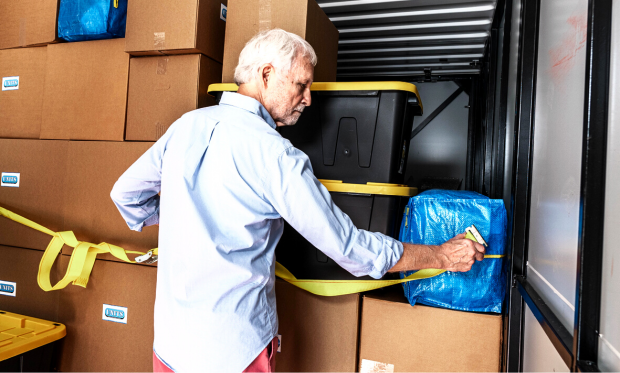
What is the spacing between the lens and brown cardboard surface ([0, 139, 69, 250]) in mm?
2094

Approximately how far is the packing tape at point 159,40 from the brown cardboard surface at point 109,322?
107 cm

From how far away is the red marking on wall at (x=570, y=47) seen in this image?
0.95m

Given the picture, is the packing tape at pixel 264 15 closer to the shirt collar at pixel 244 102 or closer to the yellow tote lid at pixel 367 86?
the yellow tote lid at pixel 367 86

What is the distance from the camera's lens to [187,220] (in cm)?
116

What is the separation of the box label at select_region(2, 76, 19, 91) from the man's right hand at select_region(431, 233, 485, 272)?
2.40 metres

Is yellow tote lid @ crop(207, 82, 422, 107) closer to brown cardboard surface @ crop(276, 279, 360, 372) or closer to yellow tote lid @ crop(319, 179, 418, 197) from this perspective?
yellow tote lid @ crop(319, 179, 418, 197)

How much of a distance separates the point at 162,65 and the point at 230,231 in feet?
3.95

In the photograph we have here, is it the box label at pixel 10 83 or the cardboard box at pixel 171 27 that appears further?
the box label at pixel 10 83

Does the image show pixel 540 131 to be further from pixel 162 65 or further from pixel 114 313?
pixel 114 313

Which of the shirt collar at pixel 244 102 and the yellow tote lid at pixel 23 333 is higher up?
the shirt collar at pixel 244 102

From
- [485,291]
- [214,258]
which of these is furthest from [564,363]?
[214,258]

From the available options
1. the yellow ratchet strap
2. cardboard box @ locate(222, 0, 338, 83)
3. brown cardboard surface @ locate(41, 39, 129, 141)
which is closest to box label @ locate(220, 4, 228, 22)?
cardboard box @ locate(222, 0, 338, 83)

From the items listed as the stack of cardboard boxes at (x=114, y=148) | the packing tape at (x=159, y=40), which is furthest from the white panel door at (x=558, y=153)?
the packing tape at (x=159, y=40)

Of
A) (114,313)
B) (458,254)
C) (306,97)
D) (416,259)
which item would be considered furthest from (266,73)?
(114,313)
